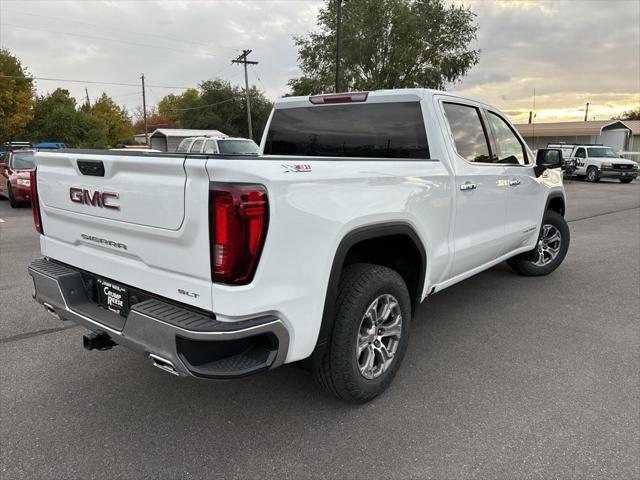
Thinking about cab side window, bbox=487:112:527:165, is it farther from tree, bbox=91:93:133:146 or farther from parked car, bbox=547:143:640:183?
tree, bbox=91:93:133:146

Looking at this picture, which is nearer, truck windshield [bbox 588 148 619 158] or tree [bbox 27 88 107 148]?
truck windshield [bbox 588 148 619 158]

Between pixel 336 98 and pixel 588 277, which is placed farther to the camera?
pixel 588 277

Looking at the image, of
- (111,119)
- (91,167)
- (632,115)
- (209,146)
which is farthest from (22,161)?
(632,115)

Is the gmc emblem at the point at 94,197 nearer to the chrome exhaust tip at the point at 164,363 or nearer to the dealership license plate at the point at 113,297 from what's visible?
the dealership license plate at the point at 113,297

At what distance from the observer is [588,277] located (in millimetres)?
5863

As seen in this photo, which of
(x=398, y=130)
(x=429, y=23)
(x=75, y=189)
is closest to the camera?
(x=75, y=189)

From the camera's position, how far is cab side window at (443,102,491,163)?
12.3 ft

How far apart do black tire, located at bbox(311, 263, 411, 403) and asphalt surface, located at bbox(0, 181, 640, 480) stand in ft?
0.59

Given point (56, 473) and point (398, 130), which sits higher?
point (398, 130)

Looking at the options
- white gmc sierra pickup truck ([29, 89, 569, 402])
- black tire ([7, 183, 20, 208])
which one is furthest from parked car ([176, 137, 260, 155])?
white gmc sierra pickup truck ([29, 89, 569, 402])

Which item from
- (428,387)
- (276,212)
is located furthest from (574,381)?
(276,212)

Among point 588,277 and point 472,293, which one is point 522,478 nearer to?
point 472,293

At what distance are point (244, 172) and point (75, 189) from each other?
1258mm

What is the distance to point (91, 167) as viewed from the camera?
2.58 meters
